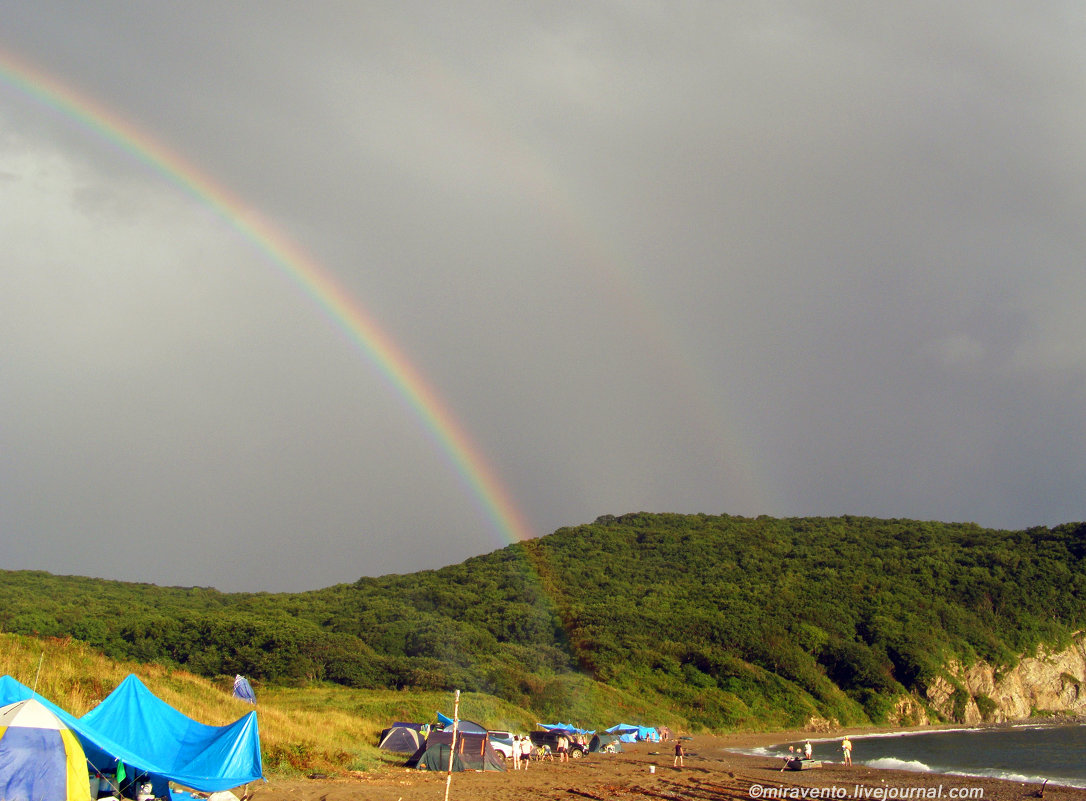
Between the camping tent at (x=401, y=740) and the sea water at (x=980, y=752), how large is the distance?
2386 cm

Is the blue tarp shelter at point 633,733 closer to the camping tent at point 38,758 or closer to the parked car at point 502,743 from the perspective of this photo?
the parked car at point 502,743

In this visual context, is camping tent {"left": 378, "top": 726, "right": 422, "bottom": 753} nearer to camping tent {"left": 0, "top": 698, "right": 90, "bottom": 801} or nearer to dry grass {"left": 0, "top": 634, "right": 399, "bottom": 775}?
dry grass {"left": 0, "top": 634, "right": 399, "bottom": 775}

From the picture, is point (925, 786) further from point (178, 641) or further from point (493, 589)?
point (493, 589)

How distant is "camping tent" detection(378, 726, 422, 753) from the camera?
104 feet

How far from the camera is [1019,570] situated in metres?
104

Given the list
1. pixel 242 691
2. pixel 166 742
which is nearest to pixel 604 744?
pixel 242 691

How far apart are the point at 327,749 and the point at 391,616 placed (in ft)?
200

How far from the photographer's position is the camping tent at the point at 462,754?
2908 centimetres

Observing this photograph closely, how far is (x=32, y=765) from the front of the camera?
12781mm

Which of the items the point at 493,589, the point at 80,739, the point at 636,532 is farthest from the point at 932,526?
the point at 80,739

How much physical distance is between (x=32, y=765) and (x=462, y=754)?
19.4m

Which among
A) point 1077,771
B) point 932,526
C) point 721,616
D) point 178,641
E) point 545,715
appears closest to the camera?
point 1077,771

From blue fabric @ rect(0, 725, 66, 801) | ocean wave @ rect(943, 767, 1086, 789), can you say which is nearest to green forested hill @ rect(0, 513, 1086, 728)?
ocean wave @ rect(943, 767, 1086, 789)

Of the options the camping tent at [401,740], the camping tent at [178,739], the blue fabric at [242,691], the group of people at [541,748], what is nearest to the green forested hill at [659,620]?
the group of people at [541,748]
